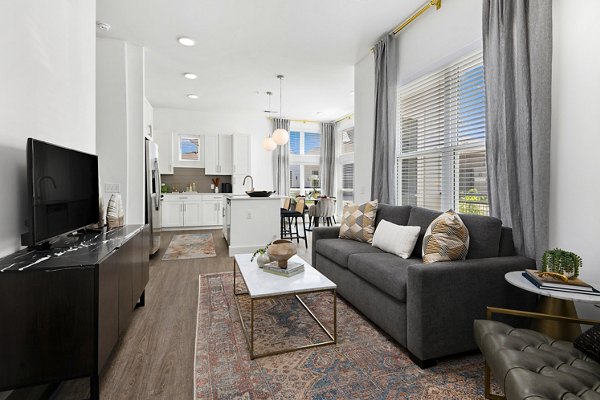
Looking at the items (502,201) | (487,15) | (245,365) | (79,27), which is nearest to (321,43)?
(487,15)

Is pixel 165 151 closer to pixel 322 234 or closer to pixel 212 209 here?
pixel 212 209

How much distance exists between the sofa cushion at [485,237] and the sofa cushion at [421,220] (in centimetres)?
46

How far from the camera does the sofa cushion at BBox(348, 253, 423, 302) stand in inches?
84.6

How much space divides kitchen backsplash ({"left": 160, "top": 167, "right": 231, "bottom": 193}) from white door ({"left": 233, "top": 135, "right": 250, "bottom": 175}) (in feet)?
1.59

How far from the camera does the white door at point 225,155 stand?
8052mm

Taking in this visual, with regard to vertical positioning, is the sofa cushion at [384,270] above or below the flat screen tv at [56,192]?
below

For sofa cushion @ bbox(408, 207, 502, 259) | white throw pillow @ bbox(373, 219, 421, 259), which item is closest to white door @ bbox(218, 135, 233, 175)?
white throw pillow @ bbox(373, 219, 421, 259)

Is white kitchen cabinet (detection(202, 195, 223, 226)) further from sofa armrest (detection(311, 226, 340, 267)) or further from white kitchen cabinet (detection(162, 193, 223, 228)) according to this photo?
sofa armrest (detection(311, 226, 340, 267))

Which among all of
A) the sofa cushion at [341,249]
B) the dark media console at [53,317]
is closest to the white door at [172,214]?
the sofa cushion at [341,249]

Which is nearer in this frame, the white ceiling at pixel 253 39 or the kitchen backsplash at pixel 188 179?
the white ceiling at pixel 253 39

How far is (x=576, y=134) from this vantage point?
2.06m

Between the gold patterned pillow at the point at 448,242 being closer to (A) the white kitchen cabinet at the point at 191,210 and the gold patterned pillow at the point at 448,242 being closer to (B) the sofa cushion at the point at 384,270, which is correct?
(B) the sofa cushion at the point at 384,270

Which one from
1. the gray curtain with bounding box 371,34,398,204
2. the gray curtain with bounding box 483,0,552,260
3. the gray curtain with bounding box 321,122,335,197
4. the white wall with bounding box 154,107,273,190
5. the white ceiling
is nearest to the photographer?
the gray curtain with bounding box 483,0,552,260

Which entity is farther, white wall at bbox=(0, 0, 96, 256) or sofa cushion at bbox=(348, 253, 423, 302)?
sofa cushion at bbox=(348, 253, 423, 302)
